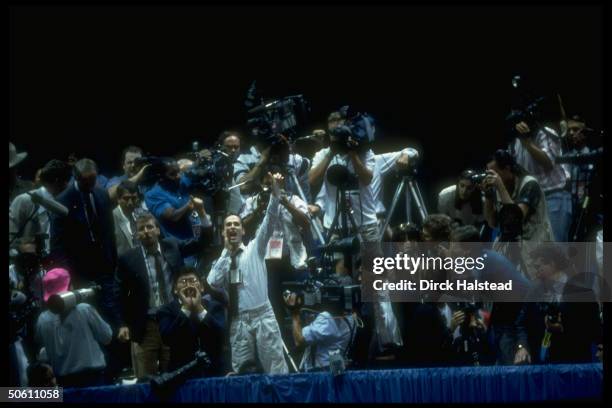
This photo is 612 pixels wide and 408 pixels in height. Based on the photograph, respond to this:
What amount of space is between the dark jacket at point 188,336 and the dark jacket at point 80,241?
69 centimetres

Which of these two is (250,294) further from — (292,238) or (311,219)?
(311,219)

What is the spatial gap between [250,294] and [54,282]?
1417 mm

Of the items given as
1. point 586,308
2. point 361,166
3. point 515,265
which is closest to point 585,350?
point 586,308

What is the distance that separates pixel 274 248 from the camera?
27.7 feet

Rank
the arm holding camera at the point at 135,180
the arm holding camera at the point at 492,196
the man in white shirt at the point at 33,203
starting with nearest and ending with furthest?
the man in white shirt at the point at 33,203 < the arm holding camera at the point at 492,196 < the arm holding camera at the point at 135,180

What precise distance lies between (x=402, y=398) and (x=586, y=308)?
1.50 metres

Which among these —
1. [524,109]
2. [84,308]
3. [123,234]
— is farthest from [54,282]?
[524,109]

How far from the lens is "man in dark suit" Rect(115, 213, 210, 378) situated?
8.02 meters

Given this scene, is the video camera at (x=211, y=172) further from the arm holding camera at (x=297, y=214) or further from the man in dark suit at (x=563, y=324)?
the man in dark suit at (x=563, y=324)

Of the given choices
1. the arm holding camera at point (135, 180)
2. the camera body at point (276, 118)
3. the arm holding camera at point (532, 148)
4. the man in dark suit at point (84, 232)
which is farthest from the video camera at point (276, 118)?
the arm holding camera at point (532, 148)

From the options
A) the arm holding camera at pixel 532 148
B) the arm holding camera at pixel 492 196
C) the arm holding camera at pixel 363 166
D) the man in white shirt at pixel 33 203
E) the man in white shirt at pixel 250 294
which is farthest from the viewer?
the arm holding camera at pixel 532 148

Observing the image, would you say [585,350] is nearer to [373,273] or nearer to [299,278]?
[373,273]

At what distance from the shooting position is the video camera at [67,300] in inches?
305

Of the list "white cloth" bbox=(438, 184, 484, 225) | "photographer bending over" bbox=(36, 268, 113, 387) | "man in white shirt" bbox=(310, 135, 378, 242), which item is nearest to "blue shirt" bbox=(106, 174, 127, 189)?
"photographer bending over" bbox=(36, 268, 113, 387)
